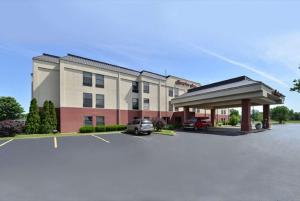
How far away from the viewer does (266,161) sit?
29.7 ft

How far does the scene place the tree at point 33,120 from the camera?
74.2ft

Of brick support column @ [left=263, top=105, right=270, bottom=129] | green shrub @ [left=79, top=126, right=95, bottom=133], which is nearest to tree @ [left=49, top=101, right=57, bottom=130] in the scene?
green shrub @ [left=79, top=126, right=95, bottom=133]

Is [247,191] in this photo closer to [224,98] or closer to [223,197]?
[223,197]

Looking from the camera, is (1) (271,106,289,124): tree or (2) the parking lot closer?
(2) the parking lot

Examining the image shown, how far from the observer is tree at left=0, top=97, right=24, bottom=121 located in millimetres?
49625

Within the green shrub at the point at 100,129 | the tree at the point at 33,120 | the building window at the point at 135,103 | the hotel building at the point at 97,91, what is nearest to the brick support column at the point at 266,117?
the hotel building at the point at 97,91

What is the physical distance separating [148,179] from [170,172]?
1136 mm

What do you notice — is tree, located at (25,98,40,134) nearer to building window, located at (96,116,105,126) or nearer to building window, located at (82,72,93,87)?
building window, located at (82,72,93,87)

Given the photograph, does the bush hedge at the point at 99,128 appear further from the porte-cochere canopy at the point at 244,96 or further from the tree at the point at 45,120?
the porte-cochere canopy at the point at 244,96

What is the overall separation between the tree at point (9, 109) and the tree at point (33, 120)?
113 feet

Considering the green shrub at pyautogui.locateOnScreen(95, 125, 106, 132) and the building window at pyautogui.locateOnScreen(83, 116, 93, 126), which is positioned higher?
the building window at pyautogui.locateOnScreen(83, 116, 93, 126)

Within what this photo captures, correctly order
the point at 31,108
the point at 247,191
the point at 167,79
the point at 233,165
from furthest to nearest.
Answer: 1. the point at 167,79
2. the point at 31,108
3. the point at 233,165
4. the point at 247,191

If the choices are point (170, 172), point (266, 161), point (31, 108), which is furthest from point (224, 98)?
point (31, 108)

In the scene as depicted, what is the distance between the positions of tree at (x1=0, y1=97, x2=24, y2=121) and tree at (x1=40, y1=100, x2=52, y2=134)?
34.7 metres
